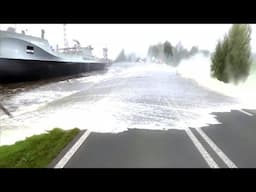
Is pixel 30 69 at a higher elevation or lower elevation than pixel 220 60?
lower

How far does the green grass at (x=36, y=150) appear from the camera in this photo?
27.5 ft

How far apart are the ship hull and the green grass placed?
19026 mm

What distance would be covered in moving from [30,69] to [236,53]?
17.2 m

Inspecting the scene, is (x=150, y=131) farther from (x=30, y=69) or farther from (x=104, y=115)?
(x=30, y=69)

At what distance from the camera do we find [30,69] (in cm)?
3272

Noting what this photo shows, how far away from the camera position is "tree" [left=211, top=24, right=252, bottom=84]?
102 feet

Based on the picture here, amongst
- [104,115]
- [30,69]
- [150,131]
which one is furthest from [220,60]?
[150,131]
